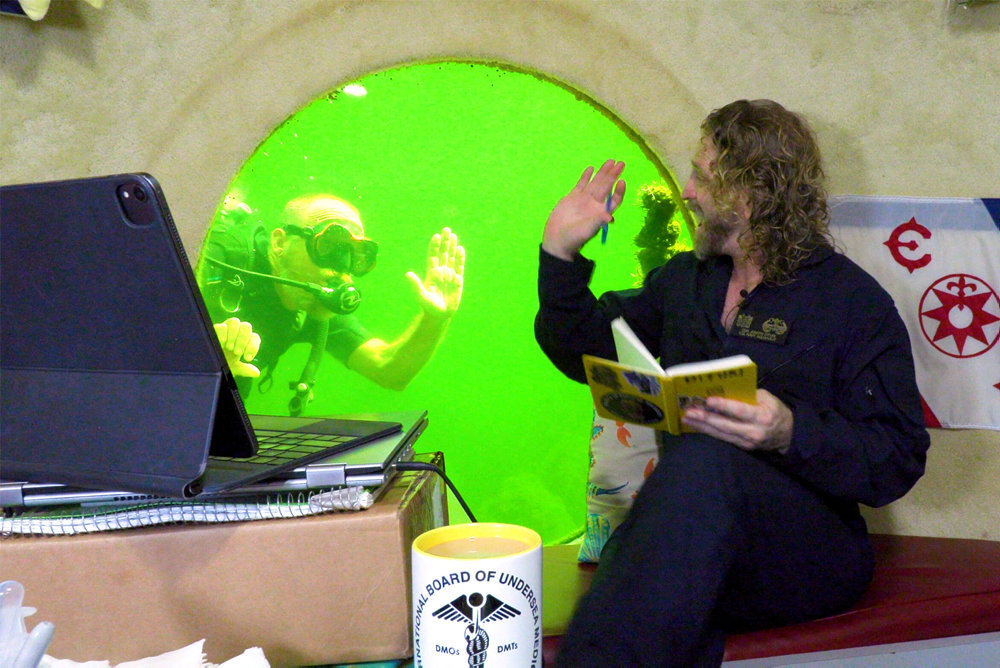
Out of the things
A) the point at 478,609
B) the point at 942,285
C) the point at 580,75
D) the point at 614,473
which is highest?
the point at 580,75

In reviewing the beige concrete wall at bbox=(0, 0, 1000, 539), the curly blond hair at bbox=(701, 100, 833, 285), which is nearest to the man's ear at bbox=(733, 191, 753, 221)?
the curly blond hair at bbox=(701, 100, 833, 285)

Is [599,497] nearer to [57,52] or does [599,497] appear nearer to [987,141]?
[987,141]

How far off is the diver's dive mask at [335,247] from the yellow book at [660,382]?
849 millimetres

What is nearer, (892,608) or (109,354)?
(109,354)

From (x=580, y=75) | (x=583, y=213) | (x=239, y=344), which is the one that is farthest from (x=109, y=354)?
(x=580, y=75)

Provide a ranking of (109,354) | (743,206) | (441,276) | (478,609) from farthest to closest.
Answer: (441,276), (743,206), (109,354), (478,609)

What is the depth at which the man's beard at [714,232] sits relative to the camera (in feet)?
5.45

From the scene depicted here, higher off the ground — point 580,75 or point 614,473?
point 580,75

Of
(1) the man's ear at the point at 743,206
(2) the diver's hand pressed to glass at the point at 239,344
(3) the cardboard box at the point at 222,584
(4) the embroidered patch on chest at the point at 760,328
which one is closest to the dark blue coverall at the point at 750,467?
(4) the embroidered patch on chest at the point at 760,328

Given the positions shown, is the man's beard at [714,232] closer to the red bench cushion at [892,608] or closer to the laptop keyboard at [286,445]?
the red bench cushion at [892,608]

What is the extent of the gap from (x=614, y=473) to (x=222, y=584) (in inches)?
39.9

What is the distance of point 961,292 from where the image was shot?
2104 millimetres

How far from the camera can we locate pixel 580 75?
2010 millimetres

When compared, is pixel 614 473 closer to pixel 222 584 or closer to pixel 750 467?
pixel 750 467
